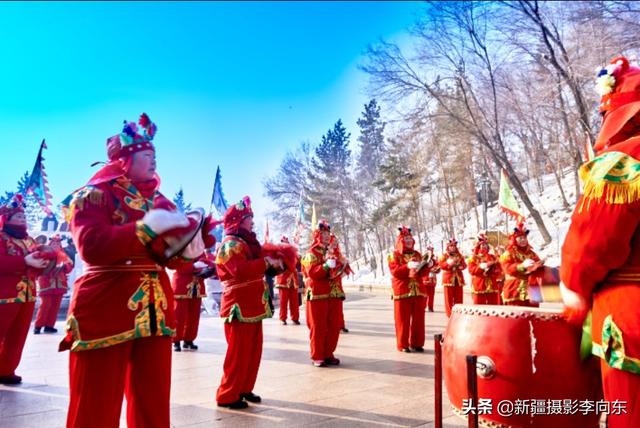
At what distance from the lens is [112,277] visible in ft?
8.21

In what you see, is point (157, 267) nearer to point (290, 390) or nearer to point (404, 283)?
point (290, 390)

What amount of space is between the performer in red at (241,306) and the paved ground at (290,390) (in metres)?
0.21

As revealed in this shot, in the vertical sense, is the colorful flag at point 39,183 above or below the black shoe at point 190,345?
above

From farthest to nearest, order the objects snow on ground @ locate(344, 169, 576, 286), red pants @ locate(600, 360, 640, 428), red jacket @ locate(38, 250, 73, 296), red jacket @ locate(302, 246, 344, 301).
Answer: snow on ground @ locate(344, 169, 576, 286), red jacket @ locate(38, 250, 73, 296), red jacket @ locate(302, 246, 344, 301), red pants @ locate(600, 360, 640, 428)

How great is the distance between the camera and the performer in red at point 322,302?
6.05m

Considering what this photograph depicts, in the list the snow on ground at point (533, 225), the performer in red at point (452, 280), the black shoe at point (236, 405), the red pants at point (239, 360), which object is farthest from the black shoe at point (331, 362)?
the snow on ground at point (533, 225)

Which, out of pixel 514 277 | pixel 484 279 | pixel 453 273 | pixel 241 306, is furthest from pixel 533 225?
pixel 241 306

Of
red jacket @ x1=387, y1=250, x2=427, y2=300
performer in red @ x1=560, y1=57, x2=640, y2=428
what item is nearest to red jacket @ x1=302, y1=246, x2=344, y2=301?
red jacket @ x1=387, y1=250, x2=427, y2=300

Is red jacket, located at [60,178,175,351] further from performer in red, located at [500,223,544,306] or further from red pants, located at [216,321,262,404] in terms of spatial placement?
performer in red, located at [500,223,544,306]

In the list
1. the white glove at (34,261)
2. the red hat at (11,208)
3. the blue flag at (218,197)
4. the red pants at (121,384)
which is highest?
the blue flag at (218,197)

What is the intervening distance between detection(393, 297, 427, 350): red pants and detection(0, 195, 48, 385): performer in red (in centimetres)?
474

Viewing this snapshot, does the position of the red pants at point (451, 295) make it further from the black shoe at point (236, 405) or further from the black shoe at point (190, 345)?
the black shoe at point (236, 405)

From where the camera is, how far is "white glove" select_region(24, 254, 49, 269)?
529 centimetres

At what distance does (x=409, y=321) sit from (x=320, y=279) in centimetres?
164
